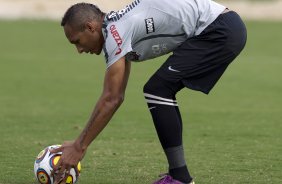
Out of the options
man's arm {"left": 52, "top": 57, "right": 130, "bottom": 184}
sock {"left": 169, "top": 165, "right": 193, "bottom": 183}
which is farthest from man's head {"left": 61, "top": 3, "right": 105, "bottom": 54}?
sock {"left": 169, "top": 165, "right": 193, "bottom": 183}

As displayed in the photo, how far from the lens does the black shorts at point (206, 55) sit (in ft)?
27.8

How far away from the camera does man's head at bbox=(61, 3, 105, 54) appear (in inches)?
320

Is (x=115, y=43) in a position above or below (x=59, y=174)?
above

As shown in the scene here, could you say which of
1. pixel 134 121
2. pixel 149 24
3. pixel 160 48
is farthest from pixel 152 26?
pixel 134 121

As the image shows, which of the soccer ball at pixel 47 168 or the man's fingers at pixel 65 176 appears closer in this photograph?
the man's fingers at pixel 65 176

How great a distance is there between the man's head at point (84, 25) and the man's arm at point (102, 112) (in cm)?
44

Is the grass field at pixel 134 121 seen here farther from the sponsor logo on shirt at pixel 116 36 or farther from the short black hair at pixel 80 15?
the short black hair at pixel 80 15

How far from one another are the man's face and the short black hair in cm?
5

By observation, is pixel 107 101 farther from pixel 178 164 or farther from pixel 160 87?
pixel 178 164

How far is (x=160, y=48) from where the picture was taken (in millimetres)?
8516

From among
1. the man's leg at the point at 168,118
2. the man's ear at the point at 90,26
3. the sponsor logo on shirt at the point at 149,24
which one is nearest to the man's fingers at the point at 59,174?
the man's leg at the point at 168,118

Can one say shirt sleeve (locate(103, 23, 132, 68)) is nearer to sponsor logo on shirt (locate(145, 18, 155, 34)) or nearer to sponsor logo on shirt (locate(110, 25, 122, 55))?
sponsor logo on shirt (locate(110, 25, 122, 55))

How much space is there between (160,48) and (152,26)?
0.96 feet

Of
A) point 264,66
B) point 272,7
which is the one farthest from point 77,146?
point 272,7
